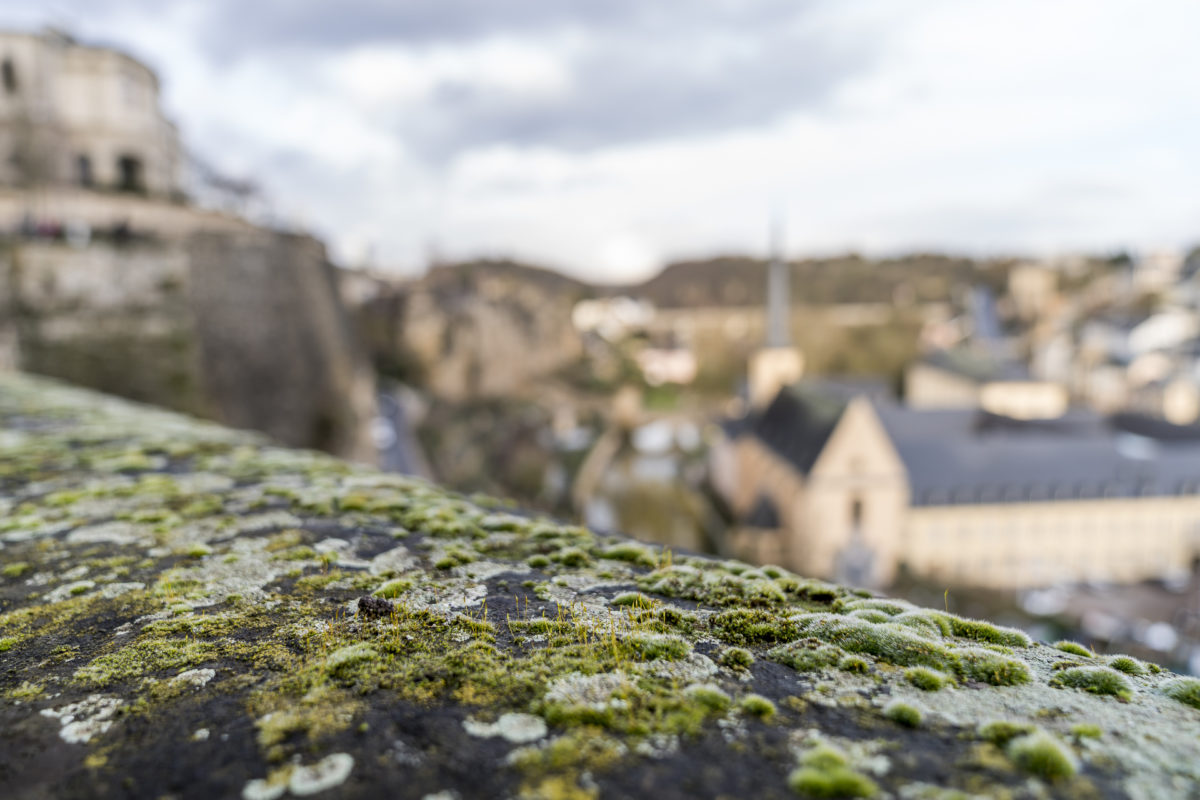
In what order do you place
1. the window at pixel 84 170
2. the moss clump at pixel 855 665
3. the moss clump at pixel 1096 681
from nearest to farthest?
the moss clump at pixel 1096 681 < the moss clump at pixel 855 665 < the window at pixel 84 170

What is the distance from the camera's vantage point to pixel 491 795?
78.0 inches

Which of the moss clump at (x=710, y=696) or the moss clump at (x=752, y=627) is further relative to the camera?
the moss clump at (x=752, y=627)

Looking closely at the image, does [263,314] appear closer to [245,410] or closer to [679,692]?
[245,410]

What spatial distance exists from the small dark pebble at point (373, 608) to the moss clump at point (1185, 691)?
11.6 ft

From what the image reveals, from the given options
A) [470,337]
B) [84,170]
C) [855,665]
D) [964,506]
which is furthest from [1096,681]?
[470,337]

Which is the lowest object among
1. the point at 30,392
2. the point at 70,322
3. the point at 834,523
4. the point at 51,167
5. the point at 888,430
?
the point at 834,523

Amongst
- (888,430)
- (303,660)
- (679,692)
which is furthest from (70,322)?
(888,430)

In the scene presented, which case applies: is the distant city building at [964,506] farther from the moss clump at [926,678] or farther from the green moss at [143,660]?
the green moss at [143,660]

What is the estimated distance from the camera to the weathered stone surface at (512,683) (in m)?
2.09

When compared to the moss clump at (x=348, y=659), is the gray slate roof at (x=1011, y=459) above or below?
below

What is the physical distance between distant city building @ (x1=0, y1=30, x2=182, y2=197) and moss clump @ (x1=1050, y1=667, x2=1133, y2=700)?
35462 mm

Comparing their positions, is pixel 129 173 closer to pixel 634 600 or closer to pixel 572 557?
pixel 572 557

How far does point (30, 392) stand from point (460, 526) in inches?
473

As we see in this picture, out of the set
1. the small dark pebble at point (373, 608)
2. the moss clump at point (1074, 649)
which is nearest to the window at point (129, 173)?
the small dark pebble at point (373, 608)
